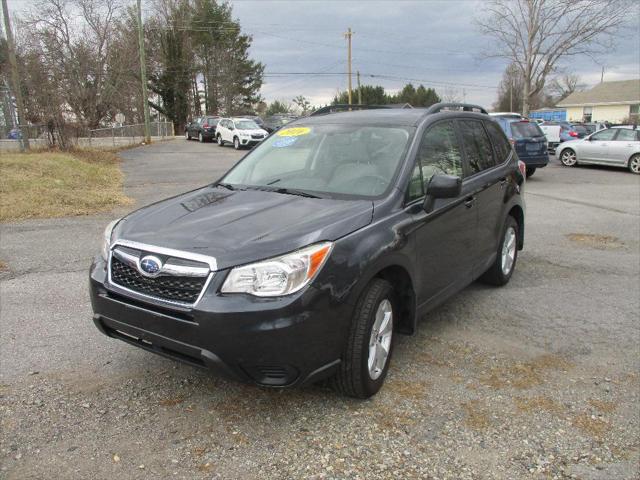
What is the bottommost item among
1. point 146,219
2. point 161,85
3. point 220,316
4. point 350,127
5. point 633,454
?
point 633,454

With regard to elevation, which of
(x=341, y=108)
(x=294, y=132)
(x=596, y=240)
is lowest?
(x=596, y=240)

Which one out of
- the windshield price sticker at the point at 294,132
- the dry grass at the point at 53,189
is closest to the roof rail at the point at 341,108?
the windshield price sticker at the point at 294,132

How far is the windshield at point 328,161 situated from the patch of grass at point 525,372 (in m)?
1.51

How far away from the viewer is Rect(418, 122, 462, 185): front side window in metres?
Result: 3.94

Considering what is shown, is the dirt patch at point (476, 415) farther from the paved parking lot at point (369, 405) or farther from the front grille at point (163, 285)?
the front grille at point (163, 285)

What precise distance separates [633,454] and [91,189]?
11911 mm

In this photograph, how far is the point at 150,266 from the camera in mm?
2889

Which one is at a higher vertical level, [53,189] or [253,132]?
[253,132]

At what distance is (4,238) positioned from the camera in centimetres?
756

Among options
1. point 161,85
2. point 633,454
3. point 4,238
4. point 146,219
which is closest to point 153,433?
point 146,219

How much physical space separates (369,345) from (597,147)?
18.9 m

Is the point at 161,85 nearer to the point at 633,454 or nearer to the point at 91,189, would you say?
the point at 91,189

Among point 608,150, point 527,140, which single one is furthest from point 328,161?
point 608,150

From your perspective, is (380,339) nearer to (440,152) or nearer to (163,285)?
(163,285)
